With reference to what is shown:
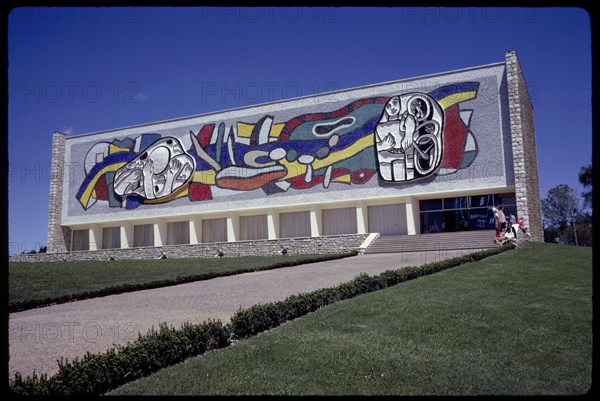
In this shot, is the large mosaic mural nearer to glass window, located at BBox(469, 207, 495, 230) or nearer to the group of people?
glass window, located at BBox(469, 207, 495, 230)

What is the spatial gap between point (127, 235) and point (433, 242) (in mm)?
27986

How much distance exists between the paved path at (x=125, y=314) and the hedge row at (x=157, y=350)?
2.75 ft

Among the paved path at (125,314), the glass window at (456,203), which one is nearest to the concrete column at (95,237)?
the glass window at (456,203)

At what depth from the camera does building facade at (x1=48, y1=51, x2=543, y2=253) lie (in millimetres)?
33594

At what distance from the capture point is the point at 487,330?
8789 millimetres

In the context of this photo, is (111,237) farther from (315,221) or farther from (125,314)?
(125,314)

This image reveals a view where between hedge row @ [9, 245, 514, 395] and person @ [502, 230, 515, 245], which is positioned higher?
person @ [502, 230, 515, 245]

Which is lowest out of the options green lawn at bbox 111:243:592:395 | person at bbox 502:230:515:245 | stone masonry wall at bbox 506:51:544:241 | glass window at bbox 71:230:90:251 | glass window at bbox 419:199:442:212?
green lawn at bbox 111:243:592:395

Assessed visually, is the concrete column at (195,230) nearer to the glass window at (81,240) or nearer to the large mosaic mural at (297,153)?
the large mosaic mural at (297,153)

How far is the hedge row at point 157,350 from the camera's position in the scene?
19.3ft

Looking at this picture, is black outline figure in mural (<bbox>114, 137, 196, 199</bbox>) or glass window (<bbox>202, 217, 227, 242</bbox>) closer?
black outline figure in mural (<bbox>114, 137, 196, 199</bbox>)

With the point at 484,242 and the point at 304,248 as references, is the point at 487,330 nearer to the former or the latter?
the point at 484,242

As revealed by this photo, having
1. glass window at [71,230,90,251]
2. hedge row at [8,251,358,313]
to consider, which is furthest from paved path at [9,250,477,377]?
glass window at [71,230,90,251]

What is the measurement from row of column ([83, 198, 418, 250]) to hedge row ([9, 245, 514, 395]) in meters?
24.1
